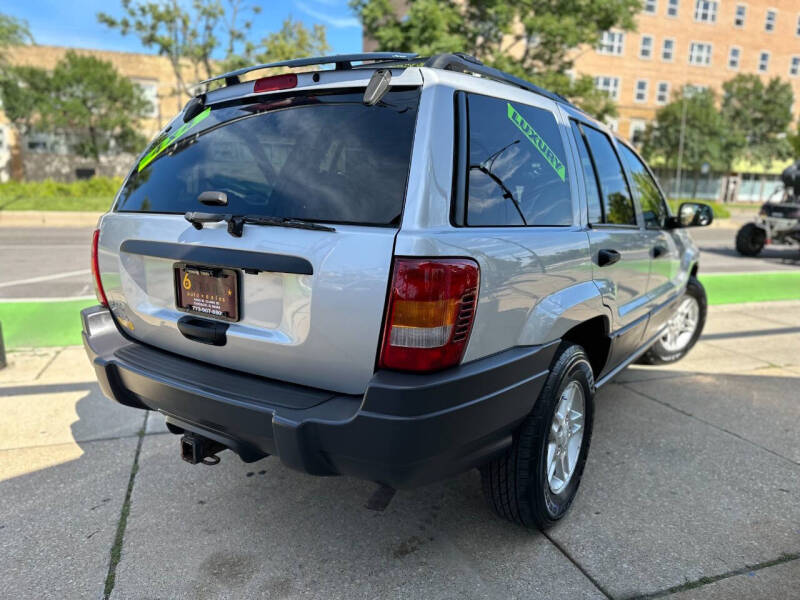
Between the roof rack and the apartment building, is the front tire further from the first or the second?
the apartment building

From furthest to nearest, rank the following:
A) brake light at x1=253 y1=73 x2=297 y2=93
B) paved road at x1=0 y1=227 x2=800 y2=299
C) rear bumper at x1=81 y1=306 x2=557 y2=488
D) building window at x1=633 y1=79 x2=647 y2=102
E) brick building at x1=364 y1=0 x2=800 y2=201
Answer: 1. building window at x1=633 y1=79 x2=647 y2=102
2. brick building at x1=364 y1=0 x2=800 y2=201
3. paved road at x1=0 y1=227 x2=800 y2=299
4. brake light at x1=253 y1=73 x2=297 y2=93
5. rear bumper at x1=81 y1=306 x2=557 y2=488

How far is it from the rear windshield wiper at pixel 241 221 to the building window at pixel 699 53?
56549 mm

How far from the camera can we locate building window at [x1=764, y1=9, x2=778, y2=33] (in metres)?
50.6

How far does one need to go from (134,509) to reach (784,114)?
54.3 m

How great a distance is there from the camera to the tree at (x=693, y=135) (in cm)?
4288

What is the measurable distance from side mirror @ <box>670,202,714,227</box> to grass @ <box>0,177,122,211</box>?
19.3m

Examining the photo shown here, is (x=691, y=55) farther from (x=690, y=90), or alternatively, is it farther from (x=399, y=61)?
(x=399, y=61)

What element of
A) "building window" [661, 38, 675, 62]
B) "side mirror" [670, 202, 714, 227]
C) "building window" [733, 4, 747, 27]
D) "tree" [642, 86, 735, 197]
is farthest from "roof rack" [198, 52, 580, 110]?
"building window" [733, 4, 747, 27]

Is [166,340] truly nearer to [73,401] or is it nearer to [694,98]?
[73,401]

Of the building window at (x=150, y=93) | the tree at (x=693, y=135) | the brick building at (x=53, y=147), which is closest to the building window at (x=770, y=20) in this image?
the tree at (x=693, y=135)

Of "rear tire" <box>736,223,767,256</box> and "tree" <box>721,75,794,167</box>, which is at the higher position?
"tree" <box>721,75,794,167</box>

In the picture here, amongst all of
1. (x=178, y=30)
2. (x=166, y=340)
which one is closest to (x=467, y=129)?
(x=166, y=340)

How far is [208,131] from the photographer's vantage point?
8.46 ft

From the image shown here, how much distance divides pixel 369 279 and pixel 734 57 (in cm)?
6071
